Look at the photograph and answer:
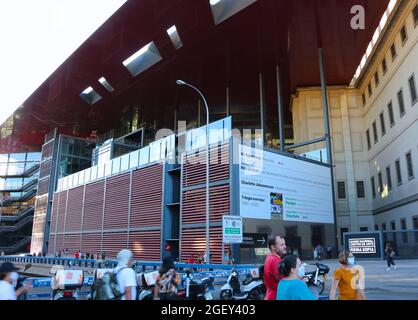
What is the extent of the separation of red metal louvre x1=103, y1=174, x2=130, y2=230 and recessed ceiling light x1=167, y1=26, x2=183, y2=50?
14317 mm

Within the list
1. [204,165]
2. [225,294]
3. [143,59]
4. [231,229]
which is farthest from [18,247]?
[225,294]

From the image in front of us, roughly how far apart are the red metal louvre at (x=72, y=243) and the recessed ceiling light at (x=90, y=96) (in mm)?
17585

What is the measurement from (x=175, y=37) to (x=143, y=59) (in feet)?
18.8

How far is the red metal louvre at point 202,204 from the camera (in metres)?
26.2

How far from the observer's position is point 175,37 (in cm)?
3759

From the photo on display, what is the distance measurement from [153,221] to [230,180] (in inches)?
347

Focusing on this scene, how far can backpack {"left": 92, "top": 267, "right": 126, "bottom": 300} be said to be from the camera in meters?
4.27

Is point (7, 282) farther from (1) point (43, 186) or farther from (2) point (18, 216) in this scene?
(2) point (18, 216)

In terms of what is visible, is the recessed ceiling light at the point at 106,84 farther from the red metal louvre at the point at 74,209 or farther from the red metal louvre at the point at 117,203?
the red metal louvre at the point at 117,203

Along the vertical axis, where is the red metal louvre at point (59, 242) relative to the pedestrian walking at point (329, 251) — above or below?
above

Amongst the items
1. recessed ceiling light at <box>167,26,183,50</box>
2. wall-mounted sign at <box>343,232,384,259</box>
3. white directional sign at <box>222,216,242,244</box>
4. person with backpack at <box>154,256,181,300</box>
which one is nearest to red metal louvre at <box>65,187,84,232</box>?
recessed ceiling light at <box>167,26,183,50</box>

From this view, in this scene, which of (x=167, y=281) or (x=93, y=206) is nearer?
(x=167, y=281)

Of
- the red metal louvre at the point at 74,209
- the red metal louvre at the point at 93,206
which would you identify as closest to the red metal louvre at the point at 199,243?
the red metal louvre at the point at 93,206

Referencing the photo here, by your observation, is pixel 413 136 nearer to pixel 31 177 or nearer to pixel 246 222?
pixel 246 222
